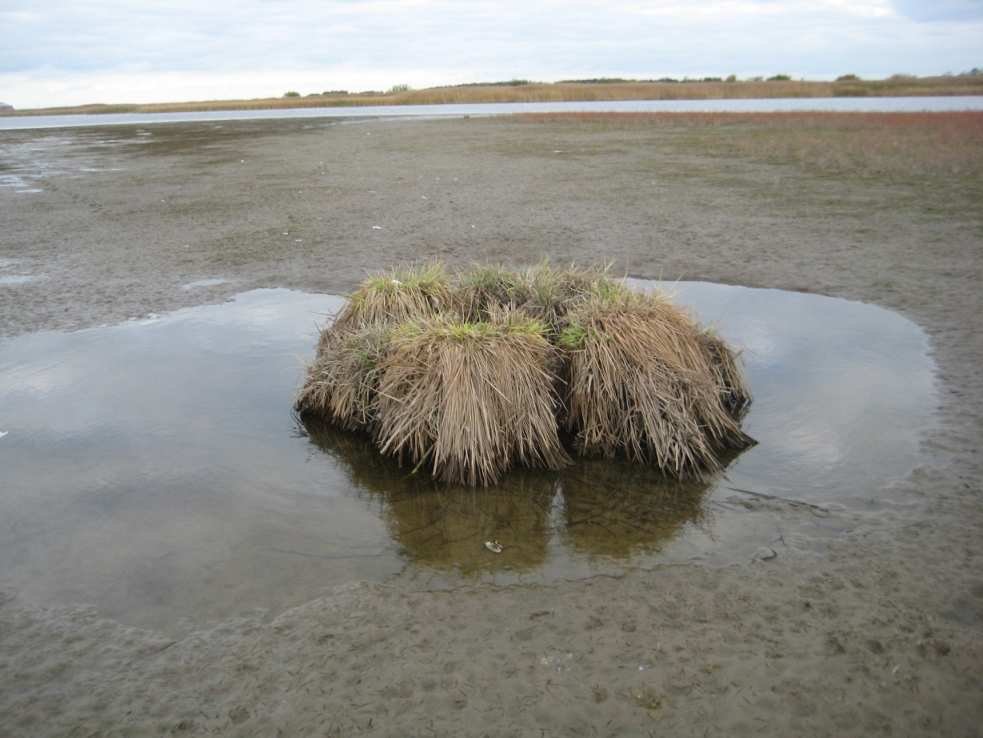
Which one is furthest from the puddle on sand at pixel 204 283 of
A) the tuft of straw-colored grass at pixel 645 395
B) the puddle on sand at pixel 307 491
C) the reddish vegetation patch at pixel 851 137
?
the reddish vegetation patch at pixel 851 137

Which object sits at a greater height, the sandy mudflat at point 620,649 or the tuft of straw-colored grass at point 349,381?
the tuft of straw-colored grass at point 349,381

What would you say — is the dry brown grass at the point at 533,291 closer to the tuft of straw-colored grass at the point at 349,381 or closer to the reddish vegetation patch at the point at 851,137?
the tuft of straw-colored grass at the point at 349,381

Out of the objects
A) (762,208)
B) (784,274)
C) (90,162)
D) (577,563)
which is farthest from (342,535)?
(90,162)

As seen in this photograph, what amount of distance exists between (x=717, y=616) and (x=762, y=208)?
11922 millimetres

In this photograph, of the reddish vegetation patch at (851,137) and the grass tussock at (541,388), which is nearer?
the grass tussock at (541,388)

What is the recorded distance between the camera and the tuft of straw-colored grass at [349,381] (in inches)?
255

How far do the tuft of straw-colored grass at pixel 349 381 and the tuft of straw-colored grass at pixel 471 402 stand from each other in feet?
1.00

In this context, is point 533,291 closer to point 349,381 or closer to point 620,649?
point 349,381

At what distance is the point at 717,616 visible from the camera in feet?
13.5

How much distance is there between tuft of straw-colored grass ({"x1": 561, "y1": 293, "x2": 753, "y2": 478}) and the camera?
19.2 ft

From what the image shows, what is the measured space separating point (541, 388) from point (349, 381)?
1.65m

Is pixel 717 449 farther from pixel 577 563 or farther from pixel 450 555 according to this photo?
pixel 450 555

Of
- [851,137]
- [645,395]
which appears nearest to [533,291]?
[645,395]

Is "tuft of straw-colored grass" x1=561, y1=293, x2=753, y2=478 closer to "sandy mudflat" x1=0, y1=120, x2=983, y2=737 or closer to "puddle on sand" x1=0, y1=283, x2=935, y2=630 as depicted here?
"puddle on sand" x1=0, y1=283, x2=935, y2=630
